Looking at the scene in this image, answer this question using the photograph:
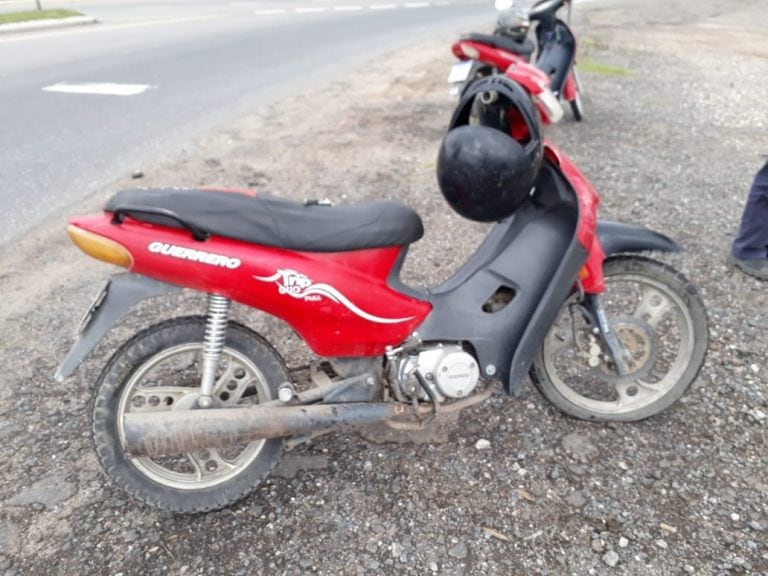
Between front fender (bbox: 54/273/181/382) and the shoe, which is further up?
front fender (bbox: 54/273/181/382)

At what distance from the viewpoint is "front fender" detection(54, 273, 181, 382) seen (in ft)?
7.25

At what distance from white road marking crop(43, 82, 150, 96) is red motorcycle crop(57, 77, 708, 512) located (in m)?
6.52

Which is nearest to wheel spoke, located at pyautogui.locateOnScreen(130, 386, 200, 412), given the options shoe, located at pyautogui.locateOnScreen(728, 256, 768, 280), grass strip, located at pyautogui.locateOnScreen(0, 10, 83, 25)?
shoe, located at pyautogui.locateOnScreen(728, 256, 768, 280)

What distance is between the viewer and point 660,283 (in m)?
2.84

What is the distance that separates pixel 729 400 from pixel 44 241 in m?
4.14

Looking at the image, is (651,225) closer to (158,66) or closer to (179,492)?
(179,492)

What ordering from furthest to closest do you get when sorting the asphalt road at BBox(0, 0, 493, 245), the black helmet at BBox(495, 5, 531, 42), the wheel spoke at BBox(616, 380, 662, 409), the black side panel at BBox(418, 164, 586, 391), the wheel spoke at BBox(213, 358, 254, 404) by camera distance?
the black helmet at BBox(495, 5, 531, 42) → the asphalt road at BBox(0, 0, 493, 245) → the wheel spoke at BBox(616, 380, 662, 409) → the black side panel at BBox(418, 164, 586, 391) → the wheel spoke at BBox(213, 358, 254, 404)

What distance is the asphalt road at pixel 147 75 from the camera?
577 cm

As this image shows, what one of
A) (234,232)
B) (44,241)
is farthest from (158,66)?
(234,232)

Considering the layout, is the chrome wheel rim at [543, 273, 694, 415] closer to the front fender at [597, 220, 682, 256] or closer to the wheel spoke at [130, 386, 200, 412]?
the front fender at [597, 220, 682, 256]

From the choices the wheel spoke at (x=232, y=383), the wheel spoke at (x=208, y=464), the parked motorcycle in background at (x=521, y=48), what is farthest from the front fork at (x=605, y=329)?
the parked motorcycle in background at (x=521, y=48)

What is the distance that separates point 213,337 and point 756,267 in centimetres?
337

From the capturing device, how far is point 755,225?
414cm

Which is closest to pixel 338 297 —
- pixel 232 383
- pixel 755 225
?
pixel 232 383
